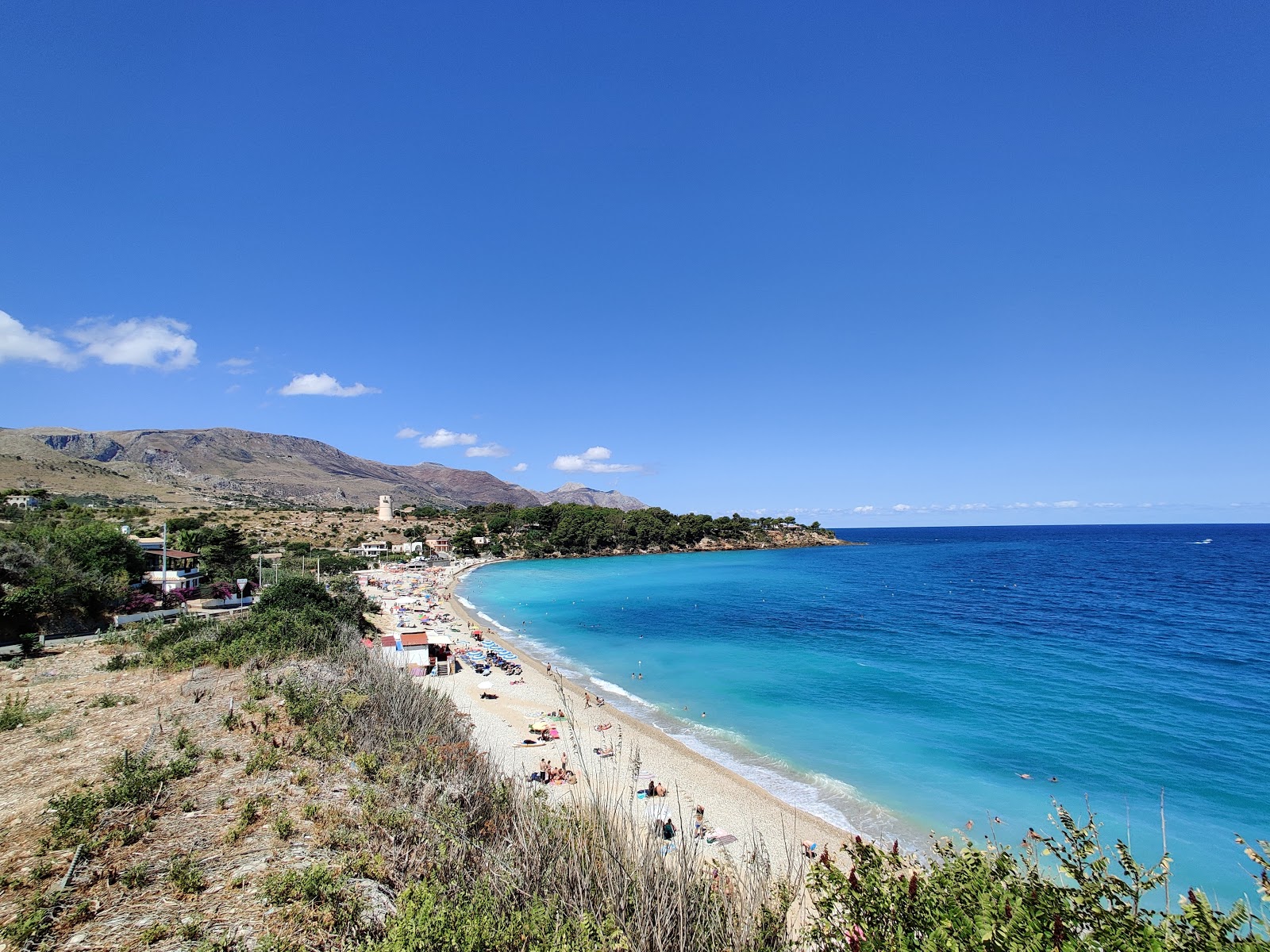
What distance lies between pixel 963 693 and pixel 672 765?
16651 mm

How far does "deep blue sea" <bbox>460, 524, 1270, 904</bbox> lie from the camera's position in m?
15.2

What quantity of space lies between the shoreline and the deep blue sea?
3.41 feet

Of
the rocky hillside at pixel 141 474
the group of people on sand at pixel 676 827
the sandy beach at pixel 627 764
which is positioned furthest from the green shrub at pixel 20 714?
the rocky hillside at pixel 141 474

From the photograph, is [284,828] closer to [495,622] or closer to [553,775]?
[553,775]

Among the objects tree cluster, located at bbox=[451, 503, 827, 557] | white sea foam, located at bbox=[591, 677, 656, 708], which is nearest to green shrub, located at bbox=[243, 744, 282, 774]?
white sea foam, located at bbox=[591, 677, 656, 708]

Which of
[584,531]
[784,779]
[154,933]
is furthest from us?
[584,531]

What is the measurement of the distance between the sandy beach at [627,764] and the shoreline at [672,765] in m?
0.03

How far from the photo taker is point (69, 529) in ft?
102

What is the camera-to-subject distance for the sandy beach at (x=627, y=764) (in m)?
12.4

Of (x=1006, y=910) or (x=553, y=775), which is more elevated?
(x=1006, y=910)

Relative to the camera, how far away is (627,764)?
17.0m

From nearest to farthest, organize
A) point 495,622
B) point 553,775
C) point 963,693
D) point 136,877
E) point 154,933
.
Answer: point 154,933 < point 136,877 < point 553,775 < point 963,693 < point 495,622

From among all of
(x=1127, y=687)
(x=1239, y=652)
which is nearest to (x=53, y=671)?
(x=1127, y=687)

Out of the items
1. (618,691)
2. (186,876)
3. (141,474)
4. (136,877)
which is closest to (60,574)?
(618,691)
